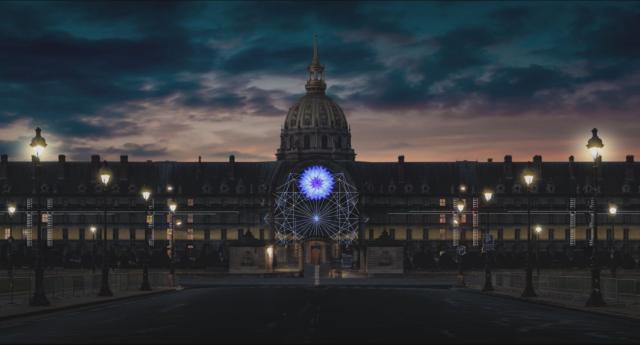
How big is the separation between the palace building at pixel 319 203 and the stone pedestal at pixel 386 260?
50.4 metres

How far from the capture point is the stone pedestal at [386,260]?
108312mm

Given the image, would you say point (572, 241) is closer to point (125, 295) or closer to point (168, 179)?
point (168, 179)

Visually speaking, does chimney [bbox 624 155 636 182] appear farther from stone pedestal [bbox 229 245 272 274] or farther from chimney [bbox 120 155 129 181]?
stone pedestal [bbox 229 245 272 274]

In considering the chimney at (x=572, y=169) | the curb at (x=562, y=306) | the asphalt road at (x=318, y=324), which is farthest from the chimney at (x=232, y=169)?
the asphalt road at (x=318, y=324)

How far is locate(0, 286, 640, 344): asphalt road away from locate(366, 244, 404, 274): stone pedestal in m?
63.3

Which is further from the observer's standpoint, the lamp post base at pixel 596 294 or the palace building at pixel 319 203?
the palace building at pixel 319 203

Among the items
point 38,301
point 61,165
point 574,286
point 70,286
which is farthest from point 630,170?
point 38,301

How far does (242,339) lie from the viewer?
84.2ft

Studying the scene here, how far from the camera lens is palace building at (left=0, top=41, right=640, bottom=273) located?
162m

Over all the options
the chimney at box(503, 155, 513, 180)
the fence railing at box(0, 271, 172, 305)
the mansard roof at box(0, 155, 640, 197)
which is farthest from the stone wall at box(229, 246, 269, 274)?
the chimney at box(503, 155, 513, 180)

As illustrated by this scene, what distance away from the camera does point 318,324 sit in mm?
31219

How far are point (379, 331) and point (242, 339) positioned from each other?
14.6 ft

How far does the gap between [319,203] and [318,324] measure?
5075 inches

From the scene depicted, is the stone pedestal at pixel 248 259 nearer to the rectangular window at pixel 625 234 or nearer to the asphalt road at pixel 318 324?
the asphalt road at pixel 318 324
